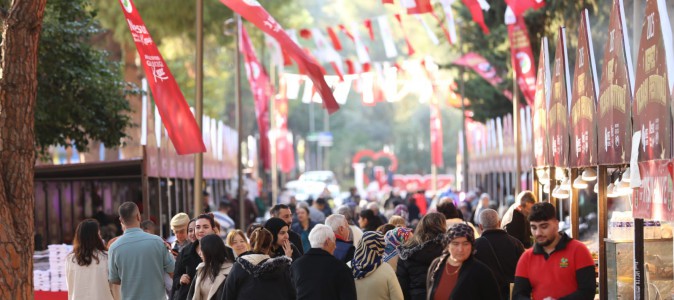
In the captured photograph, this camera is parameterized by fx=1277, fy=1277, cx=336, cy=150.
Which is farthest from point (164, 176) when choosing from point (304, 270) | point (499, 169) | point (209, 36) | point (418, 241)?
point (209, 36)

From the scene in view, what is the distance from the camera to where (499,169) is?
38.8 metres

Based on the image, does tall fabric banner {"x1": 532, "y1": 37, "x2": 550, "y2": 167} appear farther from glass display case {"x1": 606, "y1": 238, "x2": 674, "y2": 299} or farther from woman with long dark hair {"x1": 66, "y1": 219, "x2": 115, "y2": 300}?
woman with long dark hair {"x1": 66, "y1": 219, "x2": 115, "y2": 300}

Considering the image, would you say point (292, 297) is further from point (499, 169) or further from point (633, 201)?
point (499, 169)

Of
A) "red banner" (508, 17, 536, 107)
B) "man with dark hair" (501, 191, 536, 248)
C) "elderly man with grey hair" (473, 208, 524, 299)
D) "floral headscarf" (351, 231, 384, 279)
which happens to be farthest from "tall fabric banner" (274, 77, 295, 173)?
"floral headscarf" (351, 231, 384, 279)

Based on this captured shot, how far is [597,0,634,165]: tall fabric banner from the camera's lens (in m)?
12.2

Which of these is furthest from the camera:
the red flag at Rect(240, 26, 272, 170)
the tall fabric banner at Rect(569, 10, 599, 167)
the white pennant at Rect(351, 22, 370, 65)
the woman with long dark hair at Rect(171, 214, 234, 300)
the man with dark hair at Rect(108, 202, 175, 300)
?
the red flag at Rect(240, 26, 272, 170)

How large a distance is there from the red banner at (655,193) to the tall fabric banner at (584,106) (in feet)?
8.63

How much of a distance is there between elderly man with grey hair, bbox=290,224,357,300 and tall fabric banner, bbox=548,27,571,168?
6792mm

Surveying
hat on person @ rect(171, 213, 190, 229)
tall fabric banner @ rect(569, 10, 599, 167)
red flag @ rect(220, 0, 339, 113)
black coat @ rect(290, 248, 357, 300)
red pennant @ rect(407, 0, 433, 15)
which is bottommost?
black coat @ rect(290, 248, 357, 300)

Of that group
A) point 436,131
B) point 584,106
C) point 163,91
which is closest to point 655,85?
point 584,106

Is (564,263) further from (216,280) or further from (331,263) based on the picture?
(216,280)

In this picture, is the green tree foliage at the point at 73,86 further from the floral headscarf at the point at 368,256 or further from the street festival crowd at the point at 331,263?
the floral headscarf at the point at 368,256

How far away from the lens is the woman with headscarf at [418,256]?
11422 millimetres

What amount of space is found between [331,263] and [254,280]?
0.67 meters
